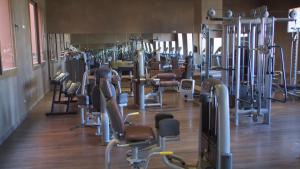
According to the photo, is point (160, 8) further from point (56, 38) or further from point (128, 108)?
point (128, 108)

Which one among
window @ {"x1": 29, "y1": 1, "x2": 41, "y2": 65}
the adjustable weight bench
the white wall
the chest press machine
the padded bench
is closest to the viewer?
the adjustable weight bench

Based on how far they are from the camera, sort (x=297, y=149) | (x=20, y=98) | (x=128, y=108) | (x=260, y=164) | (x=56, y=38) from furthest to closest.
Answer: (x=56, y=38) → (x=128, y=108) → (x=20, y=98) → (x=297, y=149) → (x=260, y=164)

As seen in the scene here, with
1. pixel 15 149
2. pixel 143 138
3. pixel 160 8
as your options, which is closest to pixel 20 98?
pixel 15 149

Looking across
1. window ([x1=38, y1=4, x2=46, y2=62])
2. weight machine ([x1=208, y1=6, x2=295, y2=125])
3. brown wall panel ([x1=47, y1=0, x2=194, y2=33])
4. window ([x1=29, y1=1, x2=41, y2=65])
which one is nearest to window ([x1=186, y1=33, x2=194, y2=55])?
brown wall panel ([x1=47, y1=0, x2=194, y2=33])

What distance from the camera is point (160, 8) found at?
967 centimetres

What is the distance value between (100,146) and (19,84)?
2164 mm

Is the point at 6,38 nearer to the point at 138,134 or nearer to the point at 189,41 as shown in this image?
the point at 138,134

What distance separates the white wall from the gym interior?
0.7 inches

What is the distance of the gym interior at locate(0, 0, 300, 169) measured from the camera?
2664 mm

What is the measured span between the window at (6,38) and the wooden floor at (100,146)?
A: 103 cm

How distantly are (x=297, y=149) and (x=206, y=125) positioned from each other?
1633mm

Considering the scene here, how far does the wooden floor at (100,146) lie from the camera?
3193mm

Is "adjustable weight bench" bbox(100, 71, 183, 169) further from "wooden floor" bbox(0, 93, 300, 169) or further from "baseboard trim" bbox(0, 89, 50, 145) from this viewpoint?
"baseboard trim" bbox(0, 89, 50, 145)

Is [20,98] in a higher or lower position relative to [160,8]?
lower
